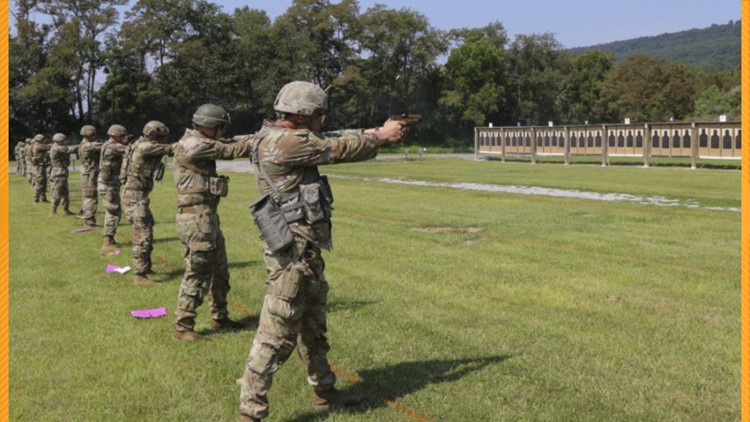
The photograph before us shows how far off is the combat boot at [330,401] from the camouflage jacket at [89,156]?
41.9ft

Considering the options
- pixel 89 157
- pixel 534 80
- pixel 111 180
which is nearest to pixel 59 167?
pixel 89 157

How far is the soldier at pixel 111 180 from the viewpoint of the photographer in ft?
46.8

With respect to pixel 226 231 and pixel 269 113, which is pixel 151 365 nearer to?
pixel 226 231

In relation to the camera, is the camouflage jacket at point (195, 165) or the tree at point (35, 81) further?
the tree at point (35, 81)

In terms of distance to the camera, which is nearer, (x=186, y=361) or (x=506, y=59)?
(x=186, y=361)

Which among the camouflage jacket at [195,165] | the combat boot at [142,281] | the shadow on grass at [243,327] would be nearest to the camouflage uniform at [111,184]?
the combat boot at [142,281]

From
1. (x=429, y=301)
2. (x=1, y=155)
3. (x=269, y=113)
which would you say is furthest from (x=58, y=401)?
(x=269, y=113)

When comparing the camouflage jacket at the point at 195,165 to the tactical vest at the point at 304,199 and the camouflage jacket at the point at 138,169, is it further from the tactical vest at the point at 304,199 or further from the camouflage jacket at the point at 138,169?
the camouflage jacket at the point at 138,169

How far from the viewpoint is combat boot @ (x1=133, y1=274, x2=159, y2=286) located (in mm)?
10781

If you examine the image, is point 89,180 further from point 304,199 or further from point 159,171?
point 304,199

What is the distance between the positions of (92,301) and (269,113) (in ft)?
215

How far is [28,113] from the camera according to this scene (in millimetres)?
68688

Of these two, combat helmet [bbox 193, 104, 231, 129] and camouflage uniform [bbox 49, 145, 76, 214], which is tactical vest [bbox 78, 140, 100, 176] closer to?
camouflage uniform [bbox 49, 145, 76, 214]

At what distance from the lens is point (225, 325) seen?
8.35 m
